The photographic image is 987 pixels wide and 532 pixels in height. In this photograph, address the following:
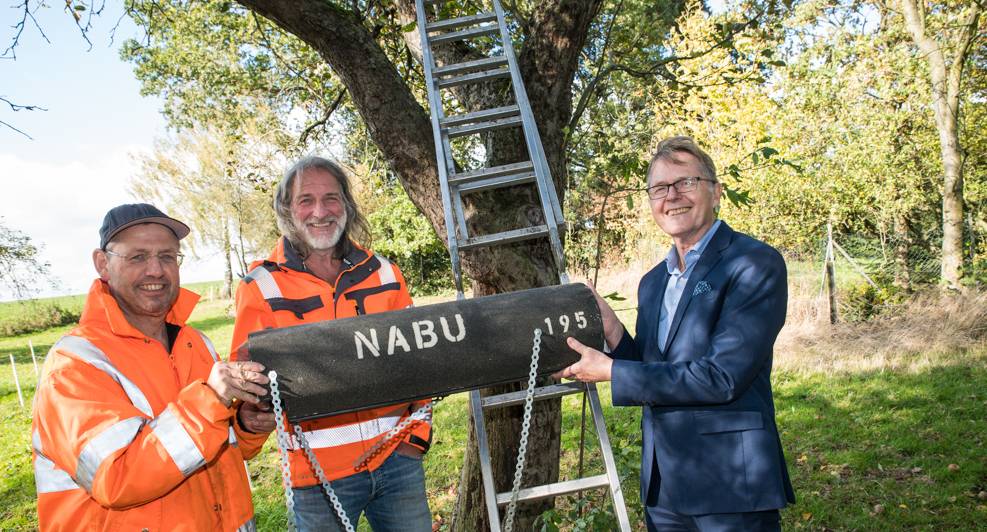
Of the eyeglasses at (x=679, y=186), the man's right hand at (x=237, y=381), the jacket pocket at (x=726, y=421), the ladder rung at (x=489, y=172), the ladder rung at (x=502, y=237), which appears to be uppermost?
the ladder rung at (x=489, y=172)

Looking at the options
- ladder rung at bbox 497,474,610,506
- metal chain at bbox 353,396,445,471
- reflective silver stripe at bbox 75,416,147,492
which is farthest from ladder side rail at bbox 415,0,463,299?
reflective silver stripe at bbox 75,416,147,492

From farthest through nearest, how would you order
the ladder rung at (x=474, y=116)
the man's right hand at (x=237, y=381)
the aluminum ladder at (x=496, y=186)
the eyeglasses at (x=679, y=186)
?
the ladder rung at (x=474, y=116), the aluminum ladder at (x=496, y=186), the eyeglasses at (x=679, y=186), the man's right hand at (x=237, y=381)

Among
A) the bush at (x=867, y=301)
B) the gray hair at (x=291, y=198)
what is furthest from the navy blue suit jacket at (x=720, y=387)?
the bush at (x=867, y=301)

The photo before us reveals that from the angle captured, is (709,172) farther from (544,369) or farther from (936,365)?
(936,365)

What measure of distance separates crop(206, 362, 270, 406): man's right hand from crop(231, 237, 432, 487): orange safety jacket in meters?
0.52

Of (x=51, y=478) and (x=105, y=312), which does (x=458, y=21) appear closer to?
(x=105, y=312)

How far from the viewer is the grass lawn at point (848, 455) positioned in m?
4.32

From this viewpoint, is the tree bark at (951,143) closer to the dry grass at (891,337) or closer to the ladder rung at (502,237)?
the dry grass at (891,337)

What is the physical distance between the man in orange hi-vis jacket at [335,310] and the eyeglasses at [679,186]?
3.90ft

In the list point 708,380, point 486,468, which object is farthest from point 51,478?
point 708,380

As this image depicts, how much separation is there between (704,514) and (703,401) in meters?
0.44

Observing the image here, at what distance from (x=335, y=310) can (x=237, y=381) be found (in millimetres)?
756

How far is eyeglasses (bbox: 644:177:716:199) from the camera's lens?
96.4 inches

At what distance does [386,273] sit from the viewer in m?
2.76
